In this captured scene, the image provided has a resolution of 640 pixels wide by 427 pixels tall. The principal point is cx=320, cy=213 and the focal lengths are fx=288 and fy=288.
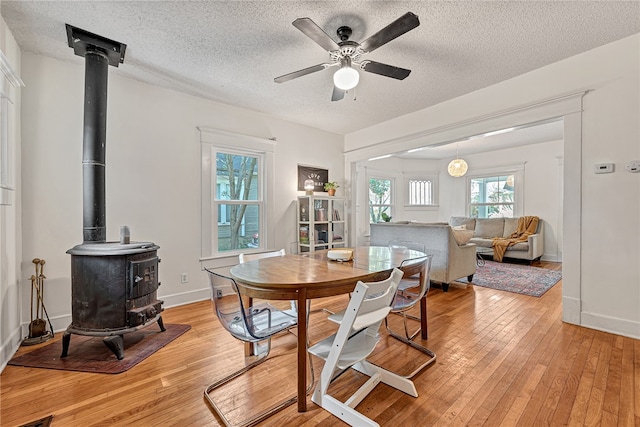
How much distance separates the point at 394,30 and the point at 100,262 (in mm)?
2647

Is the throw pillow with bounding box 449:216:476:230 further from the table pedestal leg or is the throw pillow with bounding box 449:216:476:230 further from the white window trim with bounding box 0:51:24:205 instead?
the white window trim with bounding box 0:51:24:205

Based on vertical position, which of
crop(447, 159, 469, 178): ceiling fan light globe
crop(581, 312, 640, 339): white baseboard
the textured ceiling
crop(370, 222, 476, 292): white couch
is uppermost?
the textured ceiling

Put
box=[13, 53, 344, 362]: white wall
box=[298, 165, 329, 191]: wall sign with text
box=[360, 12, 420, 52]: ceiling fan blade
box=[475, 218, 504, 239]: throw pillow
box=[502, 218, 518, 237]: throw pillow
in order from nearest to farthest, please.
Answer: box=[360, 12, 420, 52]: ceiling fan blade → box=[13, 53, 344, 362]: white wall → box=[298, 165, 329, 191]: wall sign with text → box=[502, 218, 518, 237]: throw pillow → box=[475, 218, 504, 239]: throw pillow

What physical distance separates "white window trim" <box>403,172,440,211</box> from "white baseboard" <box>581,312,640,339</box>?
17.0 ft

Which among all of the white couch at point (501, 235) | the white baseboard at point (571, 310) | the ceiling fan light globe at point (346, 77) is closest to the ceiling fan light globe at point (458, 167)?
the white couch at point (501, 235)

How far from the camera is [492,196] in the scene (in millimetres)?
7266

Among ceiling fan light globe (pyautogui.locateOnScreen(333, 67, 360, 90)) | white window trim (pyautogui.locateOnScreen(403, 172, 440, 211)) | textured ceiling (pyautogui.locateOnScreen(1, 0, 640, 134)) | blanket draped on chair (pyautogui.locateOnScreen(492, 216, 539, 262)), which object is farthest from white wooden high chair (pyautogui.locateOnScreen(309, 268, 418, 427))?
white window trim (pyautogui.locateOnScreen(403, 172, 440, 211))

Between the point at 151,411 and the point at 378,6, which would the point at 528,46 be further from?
the point at 151,411

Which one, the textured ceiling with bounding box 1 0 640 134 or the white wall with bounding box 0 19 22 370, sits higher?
the textured ceiling with bounding box 1 0 640 134

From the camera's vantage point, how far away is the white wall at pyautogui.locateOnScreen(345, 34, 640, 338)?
A: 2.49 m

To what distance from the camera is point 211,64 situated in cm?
281

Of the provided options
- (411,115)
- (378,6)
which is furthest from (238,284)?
(411,115)

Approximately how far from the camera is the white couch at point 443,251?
12.6 ft

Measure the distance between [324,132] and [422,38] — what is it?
2743 mm
